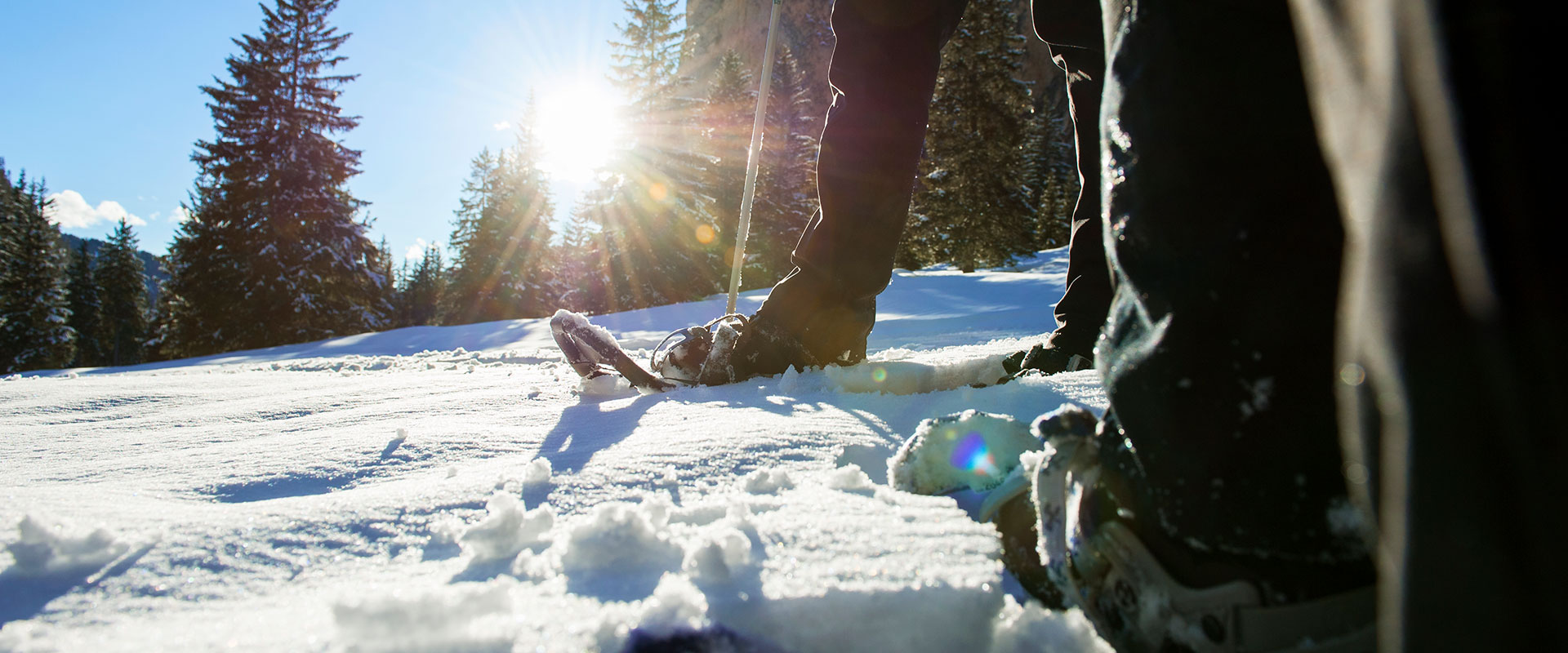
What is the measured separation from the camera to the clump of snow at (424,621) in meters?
0.50

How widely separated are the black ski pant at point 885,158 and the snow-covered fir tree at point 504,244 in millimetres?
20925

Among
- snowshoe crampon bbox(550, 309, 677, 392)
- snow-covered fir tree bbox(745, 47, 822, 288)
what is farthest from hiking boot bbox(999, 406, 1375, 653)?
snow-covered fir tree bbox(745, 47, 822, 288)

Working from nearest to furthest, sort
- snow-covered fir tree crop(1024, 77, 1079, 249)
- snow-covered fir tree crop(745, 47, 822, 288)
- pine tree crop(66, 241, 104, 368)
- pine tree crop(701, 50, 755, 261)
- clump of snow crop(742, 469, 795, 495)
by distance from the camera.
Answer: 1. clump of snow crop(742, 469, 795, 495)
2. pine tree crop(701, 50, 755, 261)
3. snow-covered fir tree crop(745, 47, 822, 288)
4. snow-covered fir tree crop(1024, 77, 1079, 249)
5. pine tree crop(66, 241, 104, 368)

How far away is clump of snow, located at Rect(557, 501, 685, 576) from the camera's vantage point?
0.65 metres

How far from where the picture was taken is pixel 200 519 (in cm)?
78

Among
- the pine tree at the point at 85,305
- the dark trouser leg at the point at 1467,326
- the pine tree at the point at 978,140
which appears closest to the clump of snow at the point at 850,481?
the dark trouser leg at the point at 1467,326

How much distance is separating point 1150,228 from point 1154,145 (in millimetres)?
66

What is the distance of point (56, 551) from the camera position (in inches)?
25.6

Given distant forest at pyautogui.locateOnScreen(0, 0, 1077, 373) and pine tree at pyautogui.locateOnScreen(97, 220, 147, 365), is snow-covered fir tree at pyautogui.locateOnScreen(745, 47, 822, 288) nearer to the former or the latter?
distant forest at pyautogui.locateOnScreen(0, 0, 1077, 373)

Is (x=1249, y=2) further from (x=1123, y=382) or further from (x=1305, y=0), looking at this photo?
(x=1123, y=382)

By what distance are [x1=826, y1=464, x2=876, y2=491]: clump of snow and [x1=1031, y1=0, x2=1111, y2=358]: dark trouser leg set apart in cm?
102

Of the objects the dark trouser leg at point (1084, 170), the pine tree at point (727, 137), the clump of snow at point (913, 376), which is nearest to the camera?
the dark trouser leg at point (1084, 170)

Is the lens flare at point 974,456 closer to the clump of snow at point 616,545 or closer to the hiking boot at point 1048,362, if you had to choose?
the clump of snow at point 616,545

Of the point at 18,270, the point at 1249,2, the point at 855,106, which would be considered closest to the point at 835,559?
the point at 1249,2
